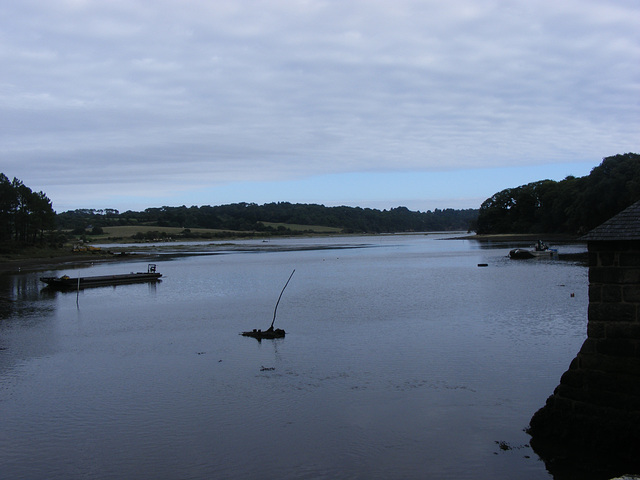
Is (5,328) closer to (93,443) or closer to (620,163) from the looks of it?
(93,443)

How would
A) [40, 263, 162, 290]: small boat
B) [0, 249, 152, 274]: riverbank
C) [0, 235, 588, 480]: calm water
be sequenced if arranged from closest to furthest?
[0, 235, 588, 480]: calm water → [40, 263, 162, 290]: small boat → [0, 249, 152, 274]: riverbank

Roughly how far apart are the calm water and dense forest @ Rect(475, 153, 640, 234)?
55495 mm

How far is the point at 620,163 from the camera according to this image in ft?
271

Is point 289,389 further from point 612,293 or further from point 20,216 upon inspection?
point 20,216

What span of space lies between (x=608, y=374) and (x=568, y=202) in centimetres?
10460

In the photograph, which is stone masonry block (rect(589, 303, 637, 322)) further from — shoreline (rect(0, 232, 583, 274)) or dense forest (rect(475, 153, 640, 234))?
dense forest (rect(475, 153, 640, 234))

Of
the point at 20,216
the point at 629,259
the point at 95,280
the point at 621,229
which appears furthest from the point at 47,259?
the point at 629,259

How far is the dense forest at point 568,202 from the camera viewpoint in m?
80.0

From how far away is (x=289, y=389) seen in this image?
14.4 meters

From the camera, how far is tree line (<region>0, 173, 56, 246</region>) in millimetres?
72688

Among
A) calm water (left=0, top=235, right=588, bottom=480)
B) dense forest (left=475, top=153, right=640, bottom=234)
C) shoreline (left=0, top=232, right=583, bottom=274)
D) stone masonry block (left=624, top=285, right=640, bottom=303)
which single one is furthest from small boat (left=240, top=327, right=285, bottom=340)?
dense forest (left=475, top=153, right=640, bottom=234)

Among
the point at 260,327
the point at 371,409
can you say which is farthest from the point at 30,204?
the point at 371,409

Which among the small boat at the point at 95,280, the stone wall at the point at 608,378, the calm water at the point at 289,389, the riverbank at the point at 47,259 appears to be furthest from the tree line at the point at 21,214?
the stone wall at the point at 608,378

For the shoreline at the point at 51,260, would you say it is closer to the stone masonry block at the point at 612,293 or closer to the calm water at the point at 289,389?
the calm water at the point at 289,389
